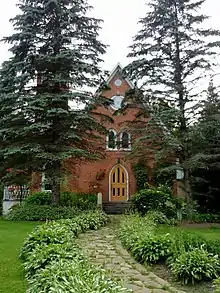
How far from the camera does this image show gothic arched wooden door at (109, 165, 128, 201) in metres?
22.5

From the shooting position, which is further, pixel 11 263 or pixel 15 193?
pixel 15 193

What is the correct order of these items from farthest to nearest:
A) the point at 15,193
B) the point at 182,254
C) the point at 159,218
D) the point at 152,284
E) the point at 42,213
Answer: the point at 15,193
the point at 42,213
the point at 159,218
the point at 182,254
the point at 152,284

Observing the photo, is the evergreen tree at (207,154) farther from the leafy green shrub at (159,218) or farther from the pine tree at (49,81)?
the pine tree at (49,81)

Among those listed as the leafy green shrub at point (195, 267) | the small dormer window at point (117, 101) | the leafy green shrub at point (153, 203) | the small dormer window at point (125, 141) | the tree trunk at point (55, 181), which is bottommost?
the leafy green shrub at point (195, 267)

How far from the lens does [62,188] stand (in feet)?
68.2

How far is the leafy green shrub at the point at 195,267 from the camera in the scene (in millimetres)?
5605

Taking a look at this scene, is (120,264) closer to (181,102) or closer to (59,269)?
(59,269)

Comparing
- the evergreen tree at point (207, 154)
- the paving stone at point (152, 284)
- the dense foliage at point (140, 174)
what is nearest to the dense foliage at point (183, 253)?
the paving stone at point (152, 284)

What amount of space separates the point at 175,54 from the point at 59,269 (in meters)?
13.3

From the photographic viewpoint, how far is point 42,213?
15.4 m

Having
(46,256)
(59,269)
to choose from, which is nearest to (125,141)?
(46,256)

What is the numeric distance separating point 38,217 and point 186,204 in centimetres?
621

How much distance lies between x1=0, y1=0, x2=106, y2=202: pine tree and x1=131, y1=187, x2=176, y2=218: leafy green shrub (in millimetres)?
2885

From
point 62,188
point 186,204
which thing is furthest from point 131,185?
point 186,204
